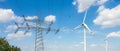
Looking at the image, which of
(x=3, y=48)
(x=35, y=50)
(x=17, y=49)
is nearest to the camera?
(x=35, y=50)

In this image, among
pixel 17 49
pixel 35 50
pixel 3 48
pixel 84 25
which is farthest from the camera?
pixel 17 49

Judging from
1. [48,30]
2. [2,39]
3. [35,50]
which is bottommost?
[35,50]

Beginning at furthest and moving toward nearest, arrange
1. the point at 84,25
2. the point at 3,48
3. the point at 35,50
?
the point at 3,48, the point at 84,25, the point at 35,50

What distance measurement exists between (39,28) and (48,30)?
3.03m

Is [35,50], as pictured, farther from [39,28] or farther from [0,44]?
[0,44]

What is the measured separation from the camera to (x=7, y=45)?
176750 mm

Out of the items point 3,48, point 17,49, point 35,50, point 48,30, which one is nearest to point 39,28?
point 48,30

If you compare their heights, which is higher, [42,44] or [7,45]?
[7,45]

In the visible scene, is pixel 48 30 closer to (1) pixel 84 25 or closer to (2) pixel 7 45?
(1) pixel 84 25

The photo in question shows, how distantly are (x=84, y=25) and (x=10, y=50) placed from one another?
84.6 meters

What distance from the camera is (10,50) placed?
178625 millimetres

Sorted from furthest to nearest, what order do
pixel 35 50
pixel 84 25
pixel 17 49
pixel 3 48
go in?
pixel 17 49 → pixel 3 48 → pixel 84 25 → pixel 35 50

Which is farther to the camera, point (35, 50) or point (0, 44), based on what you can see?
point (0, 44)

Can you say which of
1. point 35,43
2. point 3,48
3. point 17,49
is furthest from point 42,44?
point 17,49
